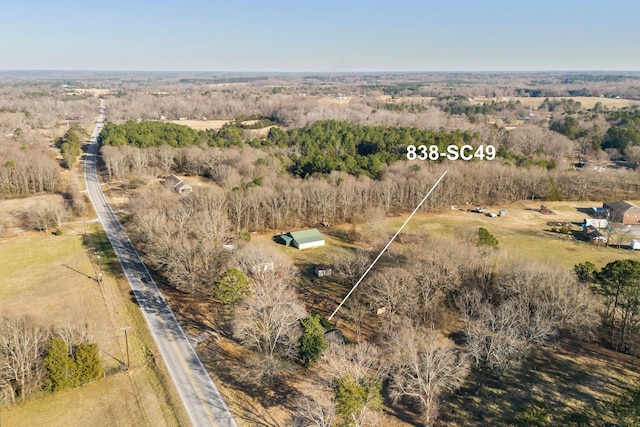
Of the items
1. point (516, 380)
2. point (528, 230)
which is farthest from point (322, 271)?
point (528, 230)

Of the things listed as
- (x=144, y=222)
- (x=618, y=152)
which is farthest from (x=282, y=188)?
(x=618, y=152)

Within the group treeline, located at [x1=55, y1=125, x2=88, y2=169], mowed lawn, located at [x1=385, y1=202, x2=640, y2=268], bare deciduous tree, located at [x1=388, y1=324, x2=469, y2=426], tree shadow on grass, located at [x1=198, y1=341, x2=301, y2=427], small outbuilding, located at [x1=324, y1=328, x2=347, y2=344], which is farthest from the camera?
treeline, located at [x1=55, y1=125, x2=88, y2=169]

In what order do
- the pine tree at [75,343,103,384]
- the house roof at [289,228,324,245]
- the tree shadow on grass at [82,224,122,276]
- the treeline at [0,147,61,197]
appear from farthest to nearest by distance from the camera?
the treeline at [0,147,61,197]
the house roof at [289,228,324,245]
the tree shadow on grass at [82,224,122,276]
the pine tree at [75,343,103,384]

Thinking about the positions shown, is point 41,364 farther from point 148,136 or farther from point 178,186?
point 148,136

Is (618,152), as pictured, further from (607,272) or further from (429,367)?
(429,367)

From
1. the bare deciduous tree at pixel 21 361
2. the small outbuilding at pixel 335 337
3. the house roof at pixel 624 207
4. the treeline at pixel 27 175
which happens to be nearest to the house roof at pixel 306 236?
the small outbuilding at pixel 335 337

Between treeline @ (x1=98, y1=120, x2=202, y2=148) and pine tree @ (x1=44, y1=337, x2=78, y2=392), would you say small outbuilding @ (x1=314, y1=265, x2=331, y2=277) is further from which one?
treeline @ (x1=98, y1=120, x2=202, y2=148)

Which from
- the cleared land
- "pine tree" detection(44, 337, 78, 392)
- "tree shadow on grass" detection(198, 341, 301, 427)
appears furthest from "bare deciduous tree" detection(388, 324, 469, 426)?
"pine tree" detection(44, 337, 78, 392)

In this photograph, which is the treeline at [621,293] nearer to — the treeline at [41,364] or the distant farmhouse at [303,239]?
the distant farmhouse at [303,239]
